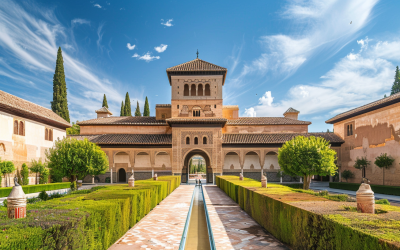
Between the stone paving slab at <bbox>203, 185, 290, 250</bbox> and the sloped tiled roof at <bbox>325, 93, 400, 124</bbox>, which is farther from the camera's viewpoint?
the sloped tiled roof at <bbox>325, 93, 400, 124</bbox>

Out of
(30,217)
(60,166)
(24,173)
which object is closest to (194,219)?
(30,217)

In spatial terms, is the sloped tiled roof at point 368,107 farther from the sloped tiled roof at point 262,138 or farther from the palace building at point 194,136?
the palace building at point 194,136

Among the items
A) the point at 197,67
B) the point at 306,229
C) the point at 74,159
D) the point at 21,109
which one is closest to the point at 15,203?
the point at 306,229

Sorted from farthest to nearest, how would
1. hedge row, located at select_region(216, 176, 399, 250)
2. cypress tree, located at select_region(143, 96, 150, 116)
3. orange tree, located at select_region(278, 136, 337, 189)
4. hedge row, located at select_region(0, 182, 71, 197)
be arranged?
1. cypress tree, located at select_region(143, 96, 150, 116)
2. orange tree, located at select_region(278, 136, 337, 189)
3. hedge row, located at select_region(0, 182, 71, 197)
4. hedge row, located at select_region(216, 176, 399, 250)

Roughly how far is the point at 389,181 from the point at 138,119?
24.9 m

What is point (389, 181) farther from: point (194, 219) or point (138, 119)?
point (138, 119)

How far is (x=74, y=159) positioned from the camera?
19.1 meters

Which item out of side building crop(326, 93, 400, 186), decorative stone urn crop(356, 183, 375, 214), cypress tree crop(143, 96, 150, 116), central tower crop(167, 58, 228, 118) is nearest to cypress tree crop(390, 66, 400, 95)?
side building crop(326, 93, 400, 186)

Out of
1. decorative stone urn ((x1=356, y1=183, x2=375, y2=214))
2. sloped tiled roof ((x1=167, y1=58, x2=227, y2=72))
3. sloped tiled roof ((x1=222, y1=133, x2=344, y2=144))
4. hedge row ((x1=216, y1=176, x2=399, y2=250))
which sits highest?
sloped tiled roof ((x1=167, y1=58, x2=227, y2=72))

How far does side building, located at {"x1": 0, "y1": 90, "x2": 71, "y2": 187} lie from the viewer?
58.9ft

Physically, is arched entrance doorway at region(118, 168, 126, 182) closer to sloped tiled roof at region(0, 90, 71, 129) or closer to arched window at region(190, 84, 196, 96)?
sloped tiled roof at region(0, 90, 71, 129)

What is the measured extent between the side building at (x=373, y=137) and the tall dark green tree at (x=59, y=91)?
35552mm

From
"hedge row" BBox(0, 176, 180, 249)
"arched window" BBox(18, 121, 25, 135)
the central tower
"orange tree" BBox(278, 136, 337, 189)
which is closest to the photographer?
"hedge row" BBox(0, 176, 180, 249)

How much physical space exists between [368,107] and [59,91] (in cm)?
3781
